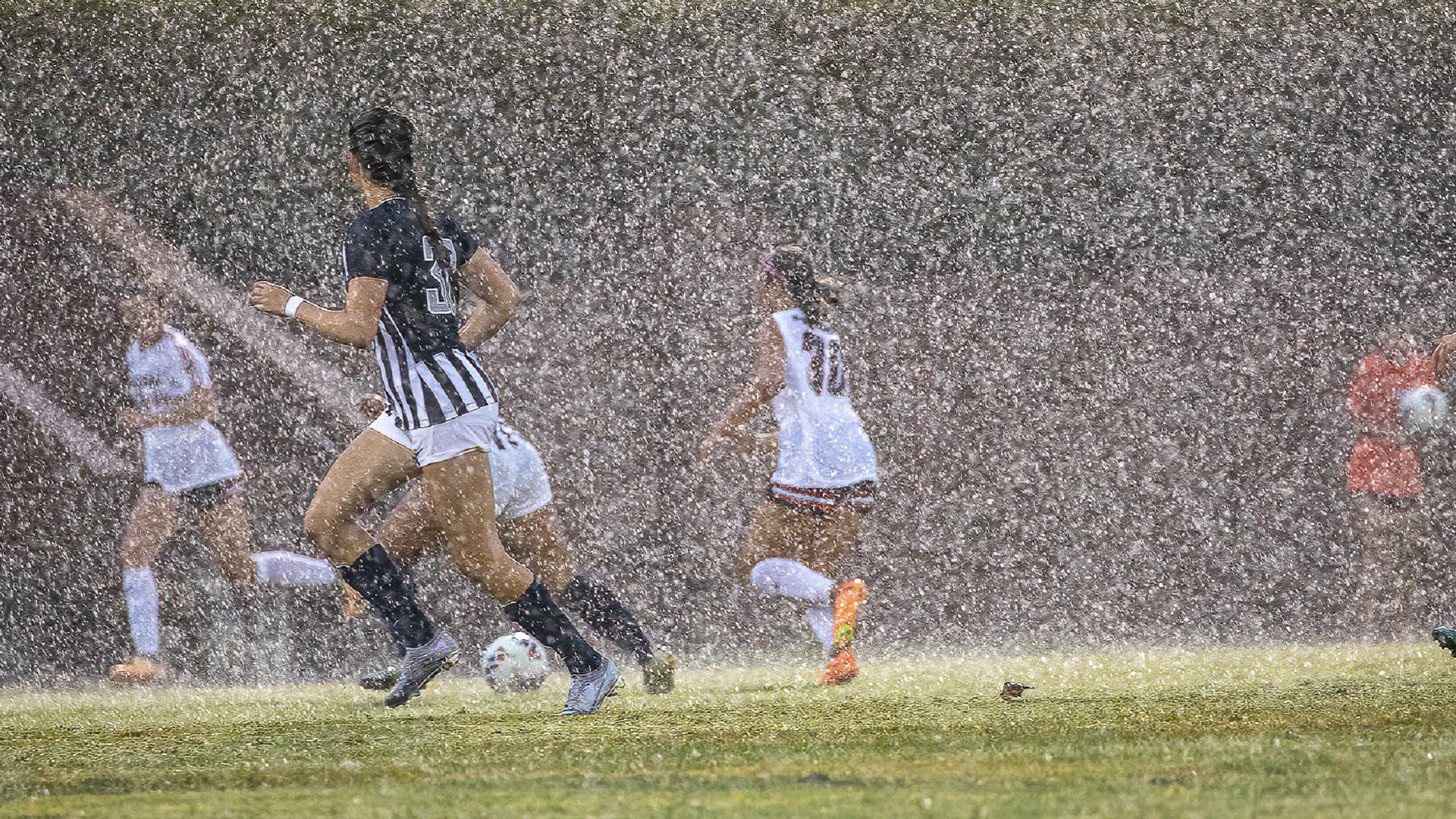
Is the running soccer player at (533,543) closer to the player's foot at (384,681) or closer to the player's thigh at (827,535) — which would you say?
the player's foot at (384,681)

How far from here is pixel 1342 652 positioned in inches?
168

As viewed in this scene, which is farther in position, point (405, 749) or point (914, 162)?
point (914, 162)

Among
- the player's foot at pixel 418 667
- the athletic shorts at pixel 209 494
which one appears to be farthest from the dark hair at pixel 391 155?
the athletic shorts at pixel 209 494

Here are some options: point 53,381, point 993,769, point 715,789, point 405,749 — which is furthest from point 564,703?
point 53,381

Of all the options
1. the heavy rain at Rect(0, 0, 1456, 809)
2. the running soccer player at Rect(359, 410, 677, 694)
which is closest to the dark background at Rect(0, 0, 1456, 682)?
the heavy rain at Rect(0, 0, 1456, 809)

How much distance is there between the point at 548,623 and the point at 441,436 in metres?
0.49

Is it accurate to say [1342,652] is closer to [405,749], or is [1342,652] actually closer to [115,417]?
[405,749]

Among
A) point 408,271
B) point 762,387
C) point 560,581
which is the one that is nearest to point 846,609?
point 762,387

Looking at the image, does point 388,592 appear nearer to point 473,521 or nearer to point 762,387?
point 473,521

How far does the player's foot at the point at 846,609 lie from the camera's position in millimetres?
3393

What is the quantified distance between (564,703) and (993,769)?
1.21 meters

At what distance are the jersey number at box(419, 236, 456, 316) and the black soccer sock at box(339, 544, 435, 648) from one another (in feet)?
1.85

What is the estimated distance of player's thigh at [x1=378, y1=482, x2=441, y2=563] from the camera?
3.10 meters

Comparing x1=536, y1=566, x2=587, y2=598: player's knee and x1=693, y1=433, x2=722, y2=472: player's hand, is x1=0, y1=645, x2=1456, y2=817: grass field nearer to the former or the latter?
x1=536, y1=566, x2=587, y2=598: player's knee
